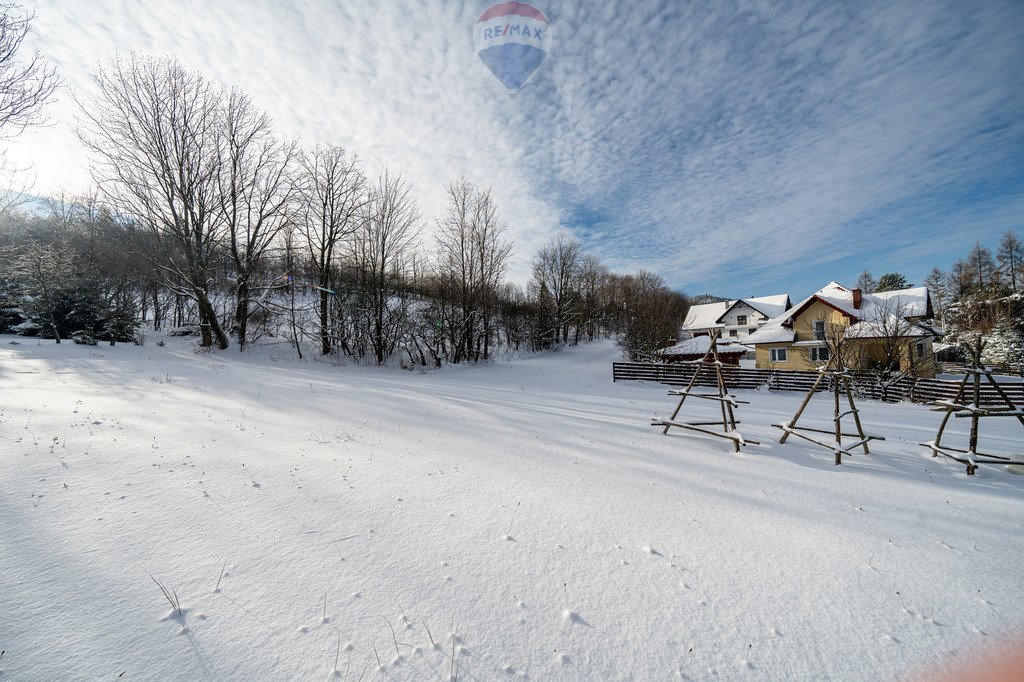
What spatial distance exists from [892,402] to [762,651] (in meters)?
20.5

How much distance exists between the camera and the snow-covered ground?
7.70 feet

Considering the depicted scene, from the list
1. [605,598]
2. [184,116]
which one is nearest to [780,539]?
[605,598]

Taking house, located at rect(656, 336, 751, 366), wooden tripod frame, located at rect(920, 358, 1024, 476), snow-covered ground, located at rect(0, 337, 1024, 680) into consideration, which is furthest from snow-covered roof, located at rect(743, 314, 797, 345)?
snow-covered ground, located at rect(0, 337, 1024, 680)

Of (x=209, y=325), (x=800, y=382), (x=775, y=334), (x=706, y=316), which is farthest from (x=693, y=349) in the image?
(x=706, y=316)

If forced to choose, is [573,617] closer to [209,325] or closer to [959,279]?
[209,325]

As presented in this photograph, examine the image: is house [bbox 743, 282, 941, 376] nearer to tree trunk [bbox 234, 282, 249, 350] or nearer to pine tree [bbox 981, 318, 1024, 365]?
pine tree [bbox 981, 318, 1024, 365]

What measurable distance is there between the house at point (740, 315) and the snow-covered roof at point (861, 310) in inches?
766

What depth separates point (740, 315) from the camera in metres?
51.4

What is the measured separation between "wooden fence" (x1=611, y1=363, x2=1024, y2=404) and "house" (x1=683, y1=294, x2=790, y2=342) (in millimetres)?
30459

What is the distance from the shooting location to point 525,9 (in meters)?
10.5

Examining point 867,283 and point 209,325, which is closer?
point 209,325

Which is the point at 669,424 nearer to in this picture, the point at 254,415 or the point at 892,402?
the point at 254,415

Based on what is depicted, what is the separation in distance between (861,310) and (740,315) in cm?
2596

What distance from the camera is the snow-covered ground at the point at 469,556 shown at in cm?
235
